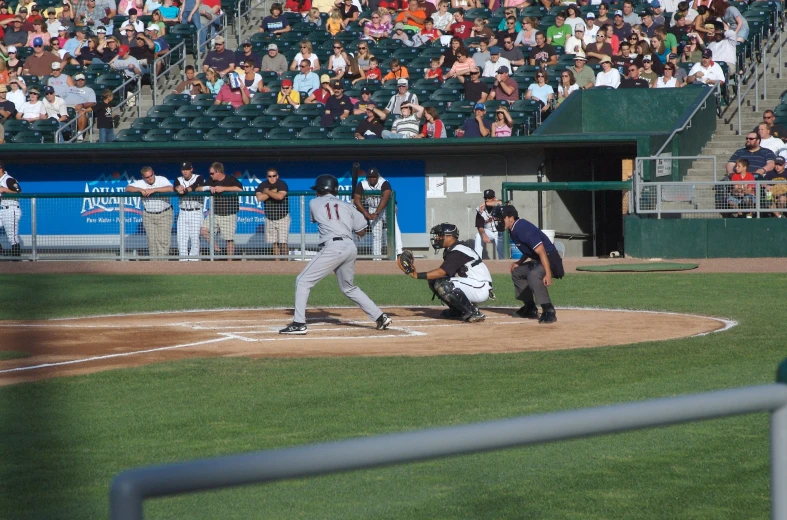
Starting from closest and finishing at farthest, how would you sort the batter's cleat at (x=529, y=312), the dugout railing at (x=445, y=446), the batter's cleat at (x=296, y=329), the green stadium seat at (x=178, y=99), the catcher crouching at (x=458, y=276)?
1. the dugout railing at (x=445, y=446)
2. the batter's cleat at (x=296, y=329)
3. the catcher crouching at (x=458, y=276)
4. the batter's cleat at (x=529, y=312)
5. the green stadium seat at (x=178, y=99)

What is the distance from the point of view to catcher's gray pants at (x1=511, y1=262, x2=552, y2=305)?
11.5m

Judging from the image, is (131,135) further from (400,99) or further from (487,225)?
(487,225)

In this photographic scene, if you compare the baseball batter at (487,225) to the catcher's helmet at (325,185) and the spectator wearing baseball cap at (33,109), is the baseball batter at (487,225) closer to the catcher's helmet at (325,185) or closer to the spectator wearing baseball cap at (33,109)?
the catcher's helmet at (325,185)

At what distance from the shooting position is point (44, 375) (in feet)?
29.4

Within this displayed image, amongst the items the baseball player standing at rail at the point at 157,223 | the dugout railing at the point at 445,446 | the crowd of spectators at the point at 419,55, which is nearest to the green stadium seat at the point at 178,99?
the crowd of spectators at the point at 419,55

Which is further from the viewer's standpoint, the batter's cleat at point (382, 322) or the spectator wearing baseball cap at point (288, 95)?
the spectator wearing baseball cap at point (288, 95)

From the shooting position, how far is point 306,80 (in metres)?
23.5

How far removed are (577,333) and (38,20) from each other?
803 inches

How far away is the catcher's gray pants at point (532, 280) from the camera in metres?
11.5

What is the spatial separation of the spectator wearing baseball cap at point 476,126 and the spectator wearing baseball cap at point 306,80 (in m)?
3.92

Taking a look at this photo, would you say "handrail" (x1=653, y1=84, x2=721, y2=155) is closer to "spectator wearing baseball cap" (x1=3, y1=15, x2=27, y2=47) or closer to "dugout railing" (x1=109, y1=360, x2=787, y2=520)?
"spectator wearing baseball cap" (x1=3, y1=15, x2=27, y2=47)

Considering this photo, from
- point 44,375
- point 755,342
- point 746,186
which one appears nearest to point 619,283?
point 746,186

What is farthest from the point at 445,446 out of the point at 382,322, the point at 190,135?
the point at 190,135

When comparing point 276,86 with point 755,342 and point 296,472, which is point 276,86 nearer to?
point 755,342
